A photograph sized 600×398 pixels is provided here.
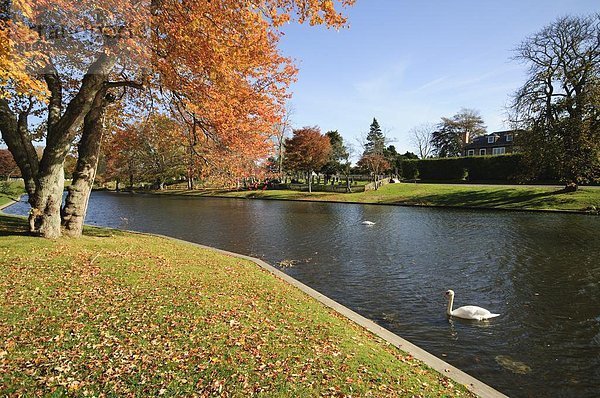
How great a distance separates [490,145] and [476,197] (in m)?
53.9

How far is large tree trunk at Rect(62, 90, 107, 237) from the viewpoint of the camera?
13.3 m

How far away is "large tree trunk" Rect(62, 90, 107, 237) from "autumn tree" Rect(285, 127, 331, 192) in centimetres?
4190

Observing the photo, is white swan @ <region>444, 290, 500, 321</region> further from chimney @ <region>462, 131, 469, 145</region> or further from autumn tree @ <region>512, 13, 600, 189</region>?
chimney @ <region>462, 131, 469, 145</region>

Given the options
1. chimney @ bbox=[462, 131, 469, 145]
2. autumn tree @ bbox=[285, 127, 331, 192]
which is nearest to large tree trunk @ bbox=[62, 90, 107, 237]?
autumn tree @ bbox=[285, 127, 331, 192]

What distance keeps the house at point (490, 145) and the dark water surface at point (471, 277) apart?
59805mm

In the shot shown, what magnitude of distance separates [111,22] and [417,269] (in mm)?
13637

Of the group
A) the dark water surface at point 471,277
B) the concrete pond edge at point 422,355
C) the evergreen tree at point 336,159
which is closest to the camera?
the concrete pond edge at point 422,355

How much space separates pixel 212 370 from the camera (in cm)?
548

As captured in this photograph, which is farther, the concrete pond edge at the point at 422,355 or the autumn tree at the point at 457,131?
the autumn tree at the point at 457,131

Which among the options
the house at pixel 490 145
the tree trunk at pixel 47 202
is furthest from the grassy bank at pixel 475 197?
the house at pixel 490 145

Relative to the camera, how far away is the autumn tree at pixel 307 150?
5534 centimetres

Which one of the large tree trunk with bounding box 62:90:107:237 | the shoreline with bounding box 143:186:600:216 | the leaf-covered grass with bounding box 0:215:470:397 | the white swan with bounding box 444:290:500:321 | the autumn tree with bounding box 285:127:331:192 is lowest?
the white swan with bounding box 444:290:500:321

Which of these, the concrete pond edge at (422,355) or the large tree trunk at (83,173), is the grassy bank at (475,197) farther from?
the large tree trunk at (83,173)

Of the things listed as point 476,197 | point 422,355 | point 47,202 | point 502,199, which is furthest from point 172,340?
point 476,197
